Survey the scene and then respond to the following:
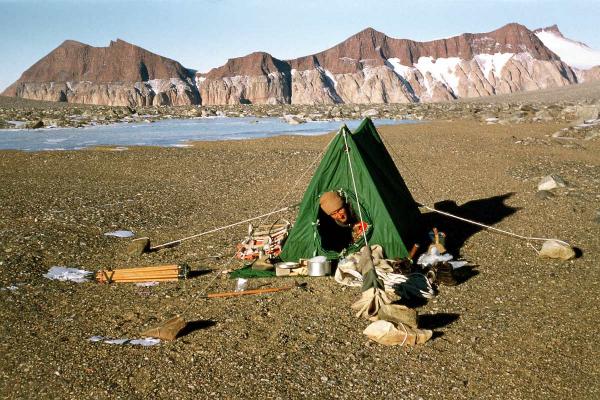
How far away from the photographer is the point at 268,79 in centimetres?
18388

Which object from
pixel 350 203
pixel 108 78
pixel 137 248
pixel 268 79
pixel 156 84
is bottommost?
pixel 137 248

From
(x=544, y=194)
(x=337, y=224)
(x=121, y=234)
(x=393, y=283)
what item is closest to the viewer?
(x=393, y=283)

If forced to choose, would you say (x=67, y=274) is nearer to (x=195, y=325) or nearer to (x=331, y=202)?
(x=195, y=325)

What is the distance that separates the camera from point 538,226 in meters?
12.4

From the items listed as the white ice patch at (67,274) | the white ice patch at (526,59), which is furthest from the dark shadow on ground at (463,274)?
the white ice patch at (526,59)

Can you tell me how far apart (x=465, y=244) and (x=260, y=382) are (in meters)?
6.70

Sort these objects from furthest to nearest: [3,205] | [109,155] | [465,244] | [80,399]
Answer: [109,155], [3,205], [465,244], [80,399]

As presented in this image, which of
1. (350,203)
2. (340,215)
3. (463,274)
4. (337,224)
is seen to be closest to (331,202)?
(340,215)

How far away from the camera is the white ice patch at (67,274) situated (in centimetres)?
948

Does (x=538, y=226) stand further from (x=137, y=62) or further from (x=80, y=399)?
(x=137, y=62)

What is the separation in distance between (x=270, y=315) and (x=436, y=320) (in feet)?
8.19

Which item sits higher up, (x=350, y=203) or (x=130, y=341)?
(x=350, y=203)

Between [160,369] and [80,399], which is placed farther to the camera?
[160,369]

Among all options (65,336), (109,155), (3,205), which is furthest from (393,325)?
(109,155)
